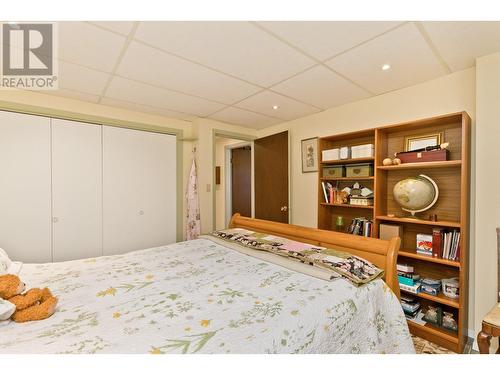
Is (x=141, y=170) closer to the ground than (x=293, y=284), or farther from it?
farther from it

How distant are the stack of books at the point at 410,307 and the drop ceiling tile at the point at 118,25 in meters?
3.04

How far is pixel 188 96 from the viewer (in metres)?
2.45

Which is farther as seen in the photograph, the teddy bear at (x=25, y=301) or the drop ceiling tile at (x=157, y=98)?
the drop ceiling tile at (x=157, y=98)

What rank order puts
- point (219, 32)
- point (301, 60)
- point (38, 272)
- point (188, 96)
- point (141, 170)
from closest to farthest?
1. point (219, 32)
2. point (38, 272)
3. point (301, 60)
4. point (188, 96)
5. point (141, 170)

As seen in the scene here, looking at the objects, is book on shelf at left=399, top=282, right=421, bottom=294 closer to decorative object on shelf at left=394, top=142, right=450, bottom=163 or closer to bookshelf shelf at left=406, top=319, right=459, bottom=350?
bookshelf shelf at left=406, top=319, right=459, bottom=350

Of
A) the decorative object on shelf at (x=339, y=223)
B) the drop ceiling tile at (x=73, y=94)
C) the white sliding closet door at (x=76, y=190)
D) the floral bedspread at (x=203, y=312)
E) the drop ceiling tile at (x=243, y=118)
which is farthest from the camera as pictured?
the drop ceiling tile at (x=243, y=118)

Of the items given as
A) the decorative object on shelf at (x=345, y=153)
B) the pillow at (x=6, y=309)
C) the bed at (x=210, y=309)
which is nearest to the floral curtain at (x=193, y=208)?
the bed at (x=210, y=309)

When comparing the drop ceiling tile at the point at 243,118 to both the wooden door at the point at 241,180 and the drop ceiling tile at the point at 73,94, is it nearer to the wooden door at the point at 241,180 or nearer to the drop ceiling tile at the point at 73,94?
the wooden door at the point at 241,180

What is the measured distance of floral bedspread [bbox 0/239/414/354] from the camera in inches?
35.7

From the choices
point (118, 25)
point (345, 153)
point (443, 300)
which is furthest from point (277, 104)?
point (443, 300)

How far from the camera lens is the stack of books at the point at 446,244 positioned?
182 centimetres
